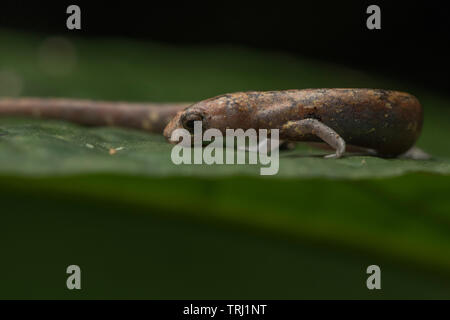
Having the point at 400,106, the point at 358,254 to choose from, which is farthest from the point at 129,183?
the point at 400,106

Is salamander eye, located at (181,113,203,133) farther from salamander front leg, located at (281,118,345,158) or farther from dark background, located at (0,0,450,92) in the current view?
dark background, located at (0,0,450,92)

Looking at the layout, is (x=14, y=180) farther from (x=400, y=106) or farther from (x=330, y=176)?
(x=400, y=106)

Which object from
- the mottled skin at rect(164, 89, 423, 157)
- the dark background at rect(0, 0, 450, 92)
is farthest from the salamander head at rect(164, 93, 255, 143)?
the dark background at rect(0, 0, 450, 92)

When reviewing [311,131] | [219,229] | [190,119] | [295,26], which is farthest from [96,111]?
[295,26]

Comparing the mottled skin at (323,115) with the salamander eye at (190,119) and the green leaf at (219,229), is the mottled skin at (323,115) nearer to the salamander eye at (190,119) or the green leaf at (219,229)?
the salamander eye at (190,119)

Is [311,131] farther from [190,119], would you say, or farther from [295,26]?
[295,26]

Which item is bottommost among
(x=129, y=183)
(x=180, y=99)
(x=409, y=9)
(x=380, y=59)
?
(x=129, y=183)

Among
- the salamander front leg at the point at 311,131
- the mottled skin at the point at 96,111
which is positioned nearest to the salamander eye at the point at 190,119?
the salamander front leg at the point at 311,131

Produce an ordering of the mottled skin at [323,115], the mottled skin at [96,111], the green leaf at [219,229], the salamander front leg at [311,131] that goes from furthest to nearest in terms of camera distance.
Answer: the mottled skin at [96,111]
the mottled skin at [323,115]
the salamander front leg at [311,131]
the green leaf at [219,229]
